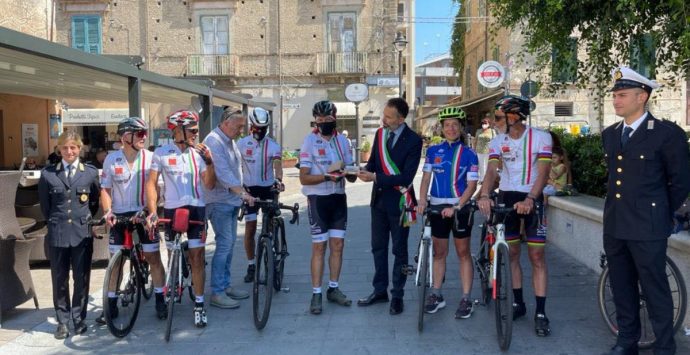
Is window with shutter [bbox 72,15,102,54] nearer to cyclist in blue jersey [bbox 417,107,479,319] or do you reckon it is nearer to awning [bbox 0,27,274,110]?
awning [bbox 0,27,274,110]

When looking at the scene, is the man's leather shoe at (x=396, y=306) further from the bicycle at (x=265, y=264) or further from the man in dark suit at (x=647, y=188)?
the man in dark suit at (x=647, y=188)

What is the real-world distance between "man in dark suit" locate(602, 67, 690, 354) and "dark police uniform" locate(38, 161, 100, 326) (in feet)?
13.6

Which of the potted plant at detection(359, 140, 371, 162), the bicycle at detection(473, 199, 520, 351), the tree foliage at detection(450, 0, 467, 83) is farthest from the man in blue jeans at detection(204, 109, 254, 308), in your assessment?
the tree foliage at detection(450, 0, 467, 83)

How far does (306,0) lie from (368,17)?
9.81 feet

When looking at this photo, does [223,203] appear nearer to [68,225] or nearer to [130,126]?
[130,126]

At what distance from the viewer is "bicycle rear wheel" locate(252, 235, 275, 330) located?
509 centimetres

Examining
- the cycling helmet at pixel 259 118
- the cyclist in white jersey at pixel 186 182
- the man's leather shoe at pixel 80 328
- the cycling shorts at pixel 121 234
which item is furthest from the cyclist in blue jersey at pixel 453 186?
the man's leather shoe at pixel 80 328

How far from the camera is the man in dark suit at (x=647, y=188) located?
13.0 ft

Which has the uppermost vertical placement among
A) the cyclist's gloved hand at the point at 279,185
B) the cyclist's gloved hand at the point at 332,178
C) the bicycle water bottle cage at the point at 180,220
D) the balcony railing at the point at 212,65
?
the balcony railing at the point at 212,65

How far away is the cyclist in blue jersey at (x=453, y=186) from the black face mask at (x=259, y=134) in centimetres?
198

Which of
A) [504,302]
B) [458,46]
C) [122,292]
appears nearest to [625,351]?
[504,302]

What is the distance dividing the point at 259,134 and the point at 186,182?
1.46 metres

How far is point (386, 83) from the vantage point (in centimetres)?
2450

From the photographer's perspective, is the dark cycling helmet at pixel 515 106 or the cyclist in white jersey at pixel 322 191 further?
the cyclist in white jersey at pixel 322 191
